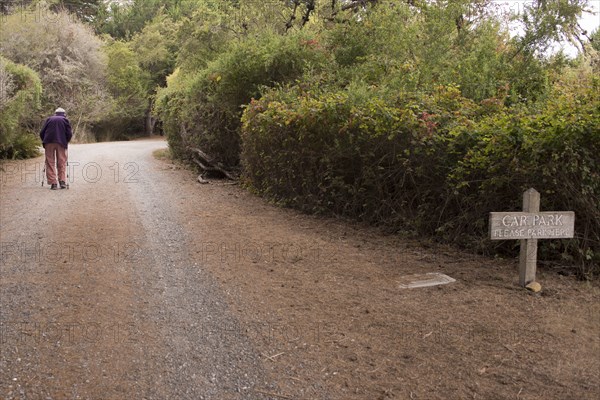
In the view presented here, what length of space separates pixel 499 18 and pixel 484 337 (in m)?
11.2

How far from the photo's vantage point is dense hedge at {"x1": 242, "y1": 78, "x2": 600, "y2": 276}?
19.2 feet

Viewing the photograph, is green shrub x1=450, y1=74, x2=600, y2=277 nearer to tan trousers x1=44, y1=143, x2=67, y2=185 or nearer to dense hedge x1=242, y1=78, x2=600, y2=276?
dense hedge x1=242, y1=78, x2=600, y2=276

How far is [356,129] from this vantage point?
8375 mm

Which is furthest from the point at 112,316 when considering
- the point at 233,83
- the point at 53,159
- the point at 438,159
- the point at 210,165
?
the point at 210,165

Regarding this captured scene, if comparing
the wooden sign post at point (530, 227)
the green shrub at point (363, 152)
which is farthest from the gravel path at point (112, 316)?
the wooden sign post at point (530, 227)

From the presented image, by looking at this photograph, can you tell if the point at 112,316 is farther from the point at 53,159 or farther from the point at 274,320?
the point at 53,159

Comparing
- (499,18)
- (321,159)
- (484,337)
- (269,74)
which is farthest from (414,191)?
(499,18)

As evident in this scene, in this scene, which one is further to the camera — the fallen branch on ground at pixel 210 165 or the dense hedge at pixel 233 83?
the fallen branch on ground at pixel 210 165

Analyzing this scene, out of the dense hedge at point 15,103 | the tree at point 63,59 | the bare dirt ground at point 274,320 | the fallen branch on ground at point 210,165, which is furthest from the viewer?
the tree at point 63,59

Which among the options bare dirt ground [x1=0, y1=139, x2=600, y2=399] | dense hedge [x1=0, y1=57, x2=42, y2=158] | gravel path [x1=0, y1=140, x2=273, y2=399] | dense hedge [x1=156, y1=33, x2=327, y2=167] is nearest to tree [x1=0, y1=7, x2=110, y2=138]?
dense hedge [x1=0, y1=57, x2=42, y2=158]

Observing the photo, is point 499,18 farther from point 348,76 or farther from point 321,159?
point 321,159

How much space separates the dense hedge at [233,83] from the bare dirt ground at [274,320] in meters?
5.90

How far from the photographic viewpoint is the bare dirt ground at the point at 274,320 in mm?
3859

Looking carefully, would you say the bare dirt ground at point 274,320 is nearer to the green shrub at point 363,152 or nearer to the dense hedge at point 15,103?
the green shrub at point 363,152
